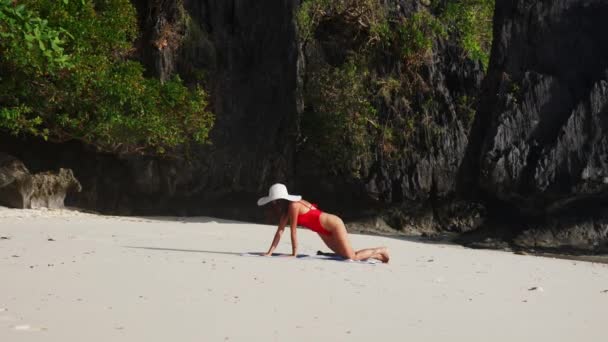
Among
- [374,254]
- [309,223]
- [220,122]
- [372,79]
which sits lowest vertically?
[374,254]

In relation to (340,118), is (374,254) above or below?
below

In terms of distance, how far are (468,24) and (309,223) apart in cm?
1302

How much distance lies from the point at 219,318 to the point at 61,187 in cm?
1163

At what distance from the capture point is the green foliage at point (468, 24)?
66.4 feet

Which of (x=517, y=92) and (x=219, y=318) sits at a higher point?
(x=517, y=92)

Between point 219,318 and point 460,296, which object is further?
point 460,296

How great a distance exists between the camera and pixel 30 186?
14.8 meters

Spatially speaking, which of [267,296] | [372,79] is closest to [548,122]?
[372,79]

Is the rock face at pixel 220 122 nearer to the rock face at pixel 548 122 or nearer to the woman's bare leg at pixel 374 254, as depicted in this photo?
the rock face at pixel 548 122

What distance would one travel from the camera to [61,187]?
51.2 ft

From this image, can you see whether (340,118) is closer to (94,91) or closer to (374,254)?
(94,91)

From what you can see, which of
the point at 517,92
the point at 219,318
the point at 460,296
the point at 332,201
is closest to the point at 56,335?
the point at 219,318

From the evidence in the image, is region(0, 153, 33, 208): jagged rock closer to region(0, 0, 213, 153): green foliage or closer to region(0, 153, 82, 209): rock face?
region(0, 153, 82, 209): rock face

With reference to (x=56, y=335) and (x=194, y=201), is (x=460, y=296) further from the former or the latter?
(x=194, y=201)
